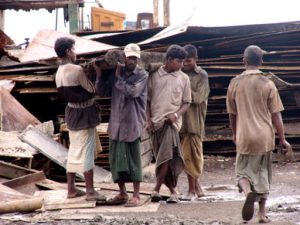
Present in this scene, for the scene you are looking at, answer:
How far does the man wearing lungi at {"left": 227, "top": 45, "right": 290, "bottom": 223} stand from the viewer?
248 inches

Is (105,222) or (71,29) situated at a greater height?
(71,29)

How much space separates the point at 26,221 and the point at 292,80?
774cm

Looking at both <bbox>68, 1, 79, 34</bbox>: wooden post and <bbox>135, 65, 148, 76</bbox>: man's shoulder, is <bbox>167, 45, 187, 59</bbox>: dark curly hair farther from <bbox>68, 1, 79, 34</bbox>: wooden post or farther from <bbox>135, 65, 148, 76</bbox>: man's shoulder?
<bbox>68, 1, 79, 34</bbox>: wooden post

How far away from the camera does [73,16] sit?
19.5 meters

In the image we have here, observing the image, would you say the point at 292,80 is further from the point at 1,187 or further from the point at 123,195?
the point at 1,187

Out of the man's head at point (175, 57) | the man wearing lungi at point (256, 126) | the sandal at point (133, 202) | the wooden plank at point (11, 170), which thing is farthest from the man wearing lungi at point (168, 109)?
the wooden plank at point (11, 170)

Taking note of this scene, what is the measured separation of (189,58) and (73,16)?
11.9m

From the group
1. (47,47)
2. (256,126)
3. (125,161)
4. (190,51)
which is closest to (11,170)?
(125,161)

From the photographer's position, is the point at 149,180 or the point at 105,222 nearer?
the point at 105,222

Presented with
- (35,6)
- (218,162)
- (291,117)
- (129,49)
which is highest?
(35,6)

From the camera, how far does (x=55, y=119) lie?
467 inches

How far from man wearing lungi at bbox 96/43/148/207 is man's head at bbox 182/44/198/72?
98 cm

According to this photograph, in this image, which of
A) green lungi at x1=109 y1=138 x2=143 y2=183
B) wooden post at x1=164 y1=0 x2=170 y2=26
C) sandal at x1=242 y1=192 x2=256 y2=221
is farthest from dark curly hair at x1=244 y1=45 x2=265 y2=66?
wooden post at x1=164 y1=0 x2=170 y2=26

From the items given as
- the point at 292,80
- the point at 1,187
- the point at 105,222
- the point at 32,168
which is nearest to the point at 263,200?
the point at 105,222
